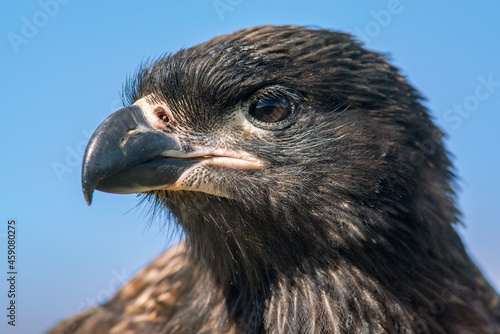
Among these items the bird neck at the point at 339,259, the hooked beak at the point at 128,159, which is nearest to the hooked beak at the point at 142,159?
the hooked beak at the point at 128,159

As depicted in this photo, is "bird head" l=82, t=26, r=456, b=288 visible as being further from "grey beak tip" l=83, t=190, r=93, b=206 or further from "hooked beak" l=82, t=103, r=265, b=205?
"grey beak tip" l=83, t=190, r=93, b=206

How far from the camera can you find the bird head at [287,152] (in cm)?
378

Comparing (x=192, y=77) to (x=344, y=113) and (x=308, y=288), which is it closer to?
(x=344, y=113)

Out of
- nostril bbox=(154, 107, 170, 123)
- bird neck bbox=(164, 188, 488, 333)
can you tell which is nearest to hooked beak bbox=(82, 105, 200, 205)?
nostril bbox=(154, 107, 170, 123)

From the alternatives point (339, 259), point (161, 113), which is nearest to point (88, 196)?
point (161, 113)

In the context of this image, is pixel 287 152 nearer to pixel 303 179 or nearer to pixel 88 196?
pixel 303 179

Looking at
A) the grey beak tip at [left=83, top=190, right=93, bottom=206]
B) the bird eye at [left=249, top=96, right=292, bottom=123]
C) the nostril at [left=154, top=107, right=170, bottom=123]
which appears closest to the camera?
the grey beak tip at [left=83, top=190, right=93, bottom=206]

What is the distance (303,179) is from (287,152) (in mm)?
198

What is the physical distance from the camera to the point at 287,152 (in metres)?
3.89

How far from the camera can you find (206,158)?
394 centimetres

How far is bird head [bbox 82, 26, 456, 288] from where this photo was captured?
12.4ft

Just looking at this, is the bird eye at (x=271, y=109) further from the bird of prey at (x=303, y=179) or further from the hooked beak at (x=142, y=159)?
the hooked beak at (x=142, y=159)

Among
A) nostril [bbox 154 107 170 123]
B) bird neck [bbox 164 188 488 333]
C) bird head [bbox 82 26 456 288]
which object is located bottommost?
bird neck [bbox 164 188 488 333]

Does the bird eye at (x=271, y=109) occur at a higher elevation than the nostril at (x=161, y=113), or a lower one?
lower
